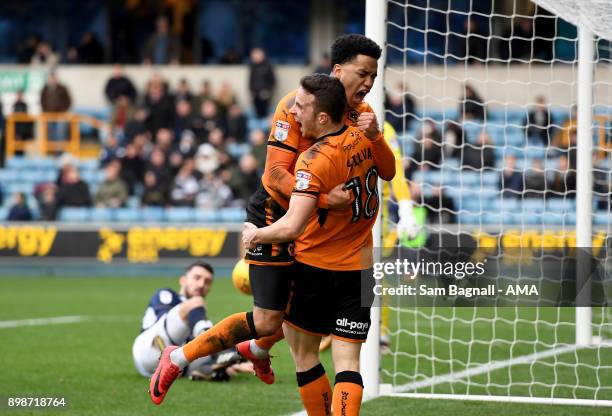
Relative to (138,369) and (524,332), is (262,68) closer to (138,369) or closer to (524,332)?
(524,332)

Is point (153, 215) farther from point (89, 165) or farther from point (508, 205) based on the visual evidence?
point (508, 205)

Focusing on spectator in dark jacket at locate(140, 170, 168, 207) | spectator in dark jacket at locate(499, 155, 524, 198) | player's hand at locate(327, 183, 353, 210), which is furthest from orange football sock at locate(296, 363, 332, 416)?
spectator in dark jacket at locate(140, 170, 168, 207)

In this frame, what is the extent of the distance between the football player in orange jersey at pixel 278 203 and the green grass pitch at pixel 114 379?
0.99 metres

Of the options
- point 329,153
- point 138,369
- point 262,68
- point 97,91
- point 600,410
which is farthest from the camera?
point 97,91

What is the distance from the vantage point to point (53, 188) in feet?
73.2

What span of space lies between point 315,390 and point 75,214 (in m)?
16.7

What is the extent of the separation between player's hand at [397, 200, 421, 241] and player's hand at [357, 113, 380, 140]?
12.3ft

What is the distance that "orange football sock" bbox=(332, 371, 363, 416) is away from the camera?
18.5ft

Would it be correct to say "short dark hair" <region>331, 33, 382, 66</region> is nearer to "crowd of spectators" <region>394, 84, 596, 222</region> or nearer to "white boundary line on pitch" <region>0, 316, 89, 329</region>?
"white boundary line on pitch" <region>0, 316, 89, 329</region>

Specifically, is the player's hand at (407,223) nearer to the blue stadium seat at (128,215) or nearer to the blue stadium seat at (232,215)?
the blue stadium seat at (232,215)

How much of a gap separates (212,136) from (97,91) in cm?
559

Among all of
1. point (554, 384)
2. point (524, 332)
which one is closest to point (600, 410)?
point (554, 384)

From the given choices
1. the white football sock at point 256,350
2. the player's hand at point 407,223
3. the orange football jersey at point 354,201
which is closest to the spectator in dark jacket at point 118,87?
the player's hand at point 407,223

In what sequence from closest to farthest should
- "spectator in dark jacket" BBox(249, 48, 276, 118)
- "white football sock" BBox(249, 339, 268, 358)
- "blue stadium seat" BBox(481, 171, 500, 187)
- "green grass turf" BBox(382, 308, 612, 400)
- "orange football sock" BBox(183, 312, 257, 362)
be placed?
"orange football sock" BBox(183, 312, 257, 362)
"white football sock" BBox(249, 339, 268, 358)
"green grass turf" BBox(382, 308, 612, 400)
"blue stadium seat" BBox(481, 171, 500, 187)
"spectator in dark jacket" BBox(249, 48, 276, 118)
